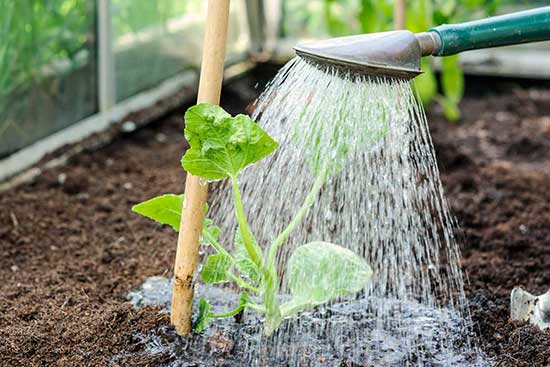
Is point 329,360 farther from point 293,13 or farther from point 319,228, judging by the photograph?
point 293,13

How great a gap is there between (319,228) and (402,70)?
2.18 feet

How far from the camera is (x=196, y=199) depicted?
1.59 m

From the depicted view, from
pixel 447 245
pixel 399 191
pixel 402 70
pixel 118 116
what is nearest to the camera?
pixel 402 70

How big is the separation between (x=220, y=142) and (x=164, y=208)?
234 mm

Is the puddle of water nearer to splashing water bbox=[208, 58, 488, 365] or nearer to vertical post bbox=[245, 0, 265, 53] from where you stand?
splashing water bbox=[208, 58, 488, 365]

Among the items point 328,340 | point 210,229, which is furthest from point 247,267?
point 328,340

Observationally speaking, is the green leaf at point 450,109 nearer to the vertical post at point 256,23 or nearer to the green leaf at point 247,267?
the vertical post at point 256,23

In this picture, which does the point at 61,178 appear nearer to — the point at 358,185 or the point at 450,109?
the point at 358,185

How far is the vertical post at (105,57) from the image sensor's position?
120 inches

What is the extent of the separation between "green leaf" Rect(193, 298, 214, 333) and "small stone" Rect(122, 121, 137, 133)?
162 centimetres

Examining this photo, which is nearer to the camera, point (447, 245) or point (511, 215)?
point (447, 245)

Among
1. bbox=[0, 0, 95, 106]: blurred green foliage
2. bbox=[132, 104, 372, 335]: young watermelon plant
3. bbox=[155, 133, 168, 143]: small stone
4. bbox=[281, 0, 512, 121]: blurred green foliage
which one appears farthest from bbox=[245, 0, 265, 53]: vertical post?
bbox=[132, 104, 372, 335]: young watermelon plant

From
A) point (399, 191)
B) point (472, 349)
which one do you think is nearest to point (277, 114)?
point (399, 191)

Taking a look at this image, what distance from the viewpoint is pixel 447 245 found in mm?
2250
